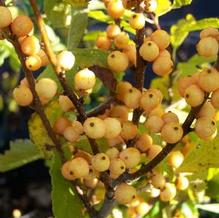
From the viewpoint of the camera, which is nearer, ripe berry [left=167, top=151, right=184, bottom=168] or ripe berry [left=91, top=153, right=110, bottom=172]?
ripe berry [left=91, top=153, right=110, bottom=172]

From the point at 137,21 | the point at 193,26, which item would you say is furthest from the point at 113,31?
the point at 193,26

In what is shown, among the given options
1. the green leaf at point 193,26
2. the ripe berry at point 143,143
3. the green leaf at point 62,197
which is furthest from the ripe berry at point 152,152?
the green leaf at point 193,26

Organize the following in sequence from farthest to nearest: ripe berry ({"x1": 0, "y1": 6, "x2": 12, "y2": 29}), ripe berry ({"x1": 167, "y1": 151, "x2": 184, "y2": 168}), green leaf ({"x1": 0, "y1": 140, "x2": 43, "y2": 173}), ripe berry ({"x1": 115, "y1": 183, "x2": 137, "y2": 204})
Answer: green leaf ({"x1": 0, "y1": 140, "x2": 43, "y2": 173}) < ripe berry ({"x1": 167, "y1": 151, "x2": 184, "y2": 168}) < ripe berry ({"x1": 115, "y1": 183, "x2": 137, "y2": 204}) < ripe berry ({"x1": 0, "y1": 6, "x2": 12, "y2": 29})

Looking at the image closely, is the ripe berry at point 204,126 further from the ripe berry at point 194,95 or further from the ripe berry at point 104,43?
the ripe berry at point 104,43

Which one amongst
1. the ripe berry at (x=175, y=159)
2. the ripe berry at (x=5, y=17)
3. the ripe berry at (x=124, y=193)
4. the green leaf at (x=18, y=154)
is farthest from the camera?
the green leaf at (x=18, y=154)

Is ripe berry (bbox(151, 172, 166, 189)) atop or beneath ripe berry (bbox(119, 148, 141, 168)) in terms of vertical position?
beneath

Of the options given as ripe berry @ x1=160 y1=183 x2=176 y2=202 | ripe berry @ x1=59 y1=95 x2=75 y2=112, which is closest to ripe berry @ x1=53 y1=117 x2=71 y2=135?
ripe berry @ x1=59 y1=95 x2=75 y2=112

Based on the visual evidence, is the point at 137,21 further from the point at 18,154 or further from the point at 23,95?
the point at 18,154

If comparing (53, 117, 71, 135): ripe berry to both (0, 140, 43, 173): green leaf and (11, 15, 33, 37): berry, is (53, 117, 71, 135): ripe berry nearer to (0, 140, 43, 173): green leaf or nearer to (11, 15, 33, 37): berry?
(11, 15, 33, 37): berry
